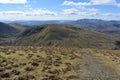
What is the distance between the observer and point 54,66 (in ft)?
79.6

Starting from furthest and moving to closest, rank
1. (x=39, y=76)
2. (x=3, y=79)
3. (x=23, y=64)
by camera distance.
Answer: (x=23, y=64)
(x=39, y=76)
(x=3, y=79)

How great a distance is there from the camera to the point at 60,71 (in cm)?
2167

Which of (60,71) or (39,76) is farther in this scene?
(60,71)

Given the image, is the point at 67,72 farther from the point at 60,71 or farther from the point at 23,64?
the point at 23,64

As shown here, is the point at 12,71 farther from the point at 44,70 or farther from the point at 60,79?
the point at 60,79

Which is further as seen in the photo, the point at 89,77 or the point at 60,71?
the point at 60,71

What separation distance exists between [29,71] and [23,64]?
3.20 m

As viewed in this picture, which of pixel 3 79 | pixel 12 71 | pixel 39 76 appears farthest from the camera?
pixel 12 71

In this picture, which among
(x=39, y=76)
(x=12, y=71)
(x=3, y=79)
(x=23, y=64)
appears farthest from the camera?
(x=23, y=64)

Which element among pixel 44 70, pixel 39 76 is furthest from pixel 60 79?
pixel 44 70

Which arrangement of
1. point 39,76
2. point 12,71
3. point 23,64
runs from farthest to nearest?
point 23,64, point 12,71, point 39,76

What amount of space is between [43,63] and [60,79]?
23.9 ft

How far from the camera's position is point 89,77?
63.9 ft

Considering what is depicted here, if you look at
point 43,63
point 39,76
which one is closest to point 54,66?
point 43,63
